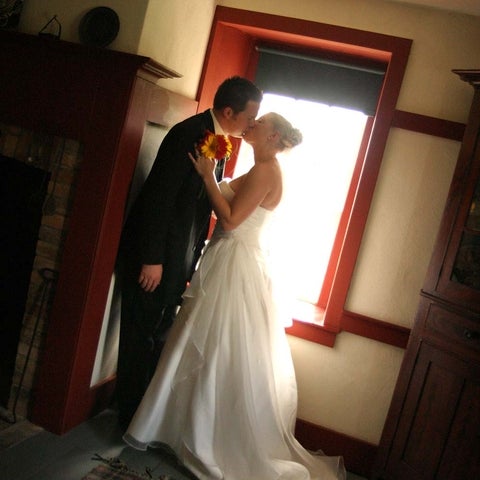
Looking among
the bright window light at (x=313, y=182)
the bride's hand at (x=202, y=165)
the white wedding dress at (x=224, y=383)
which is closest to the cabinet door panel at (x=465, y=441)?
the white wedding dress at (x=224, y=383)

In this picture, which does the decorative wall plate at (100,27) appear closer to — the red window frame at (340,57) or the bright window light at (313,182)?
the red window frame at (340,57)

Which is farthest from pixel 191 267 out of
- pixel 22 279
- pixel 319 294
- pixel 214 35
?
pixel 214 35

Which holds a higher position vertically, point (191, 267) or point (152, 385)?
point (191, 267)

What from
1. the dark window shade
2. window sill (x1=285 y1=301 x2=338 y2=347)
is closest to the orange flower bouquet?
the dark window shade

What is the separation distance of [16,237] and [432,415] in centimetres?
203

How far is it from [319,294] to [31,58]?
2.09 m

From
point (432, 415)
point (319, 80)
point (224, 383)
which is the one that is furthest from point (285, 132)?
point (432, 415)

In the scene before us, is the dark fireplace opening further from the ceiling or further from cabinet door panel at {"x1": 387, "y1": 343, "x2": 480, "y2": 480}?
the ceiling

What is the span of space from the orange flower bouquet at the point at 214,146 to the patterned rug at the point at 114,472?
1.44m

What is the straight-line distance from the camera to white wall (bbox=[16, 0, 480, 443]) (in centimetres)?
298

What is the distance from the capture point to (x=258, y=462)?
257cm

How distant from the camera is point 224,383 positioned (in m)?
2.67

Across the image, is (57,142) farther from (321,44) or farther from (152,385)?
(321,44)

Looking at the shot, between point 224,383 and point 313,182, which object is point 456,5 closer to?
point 313,182
